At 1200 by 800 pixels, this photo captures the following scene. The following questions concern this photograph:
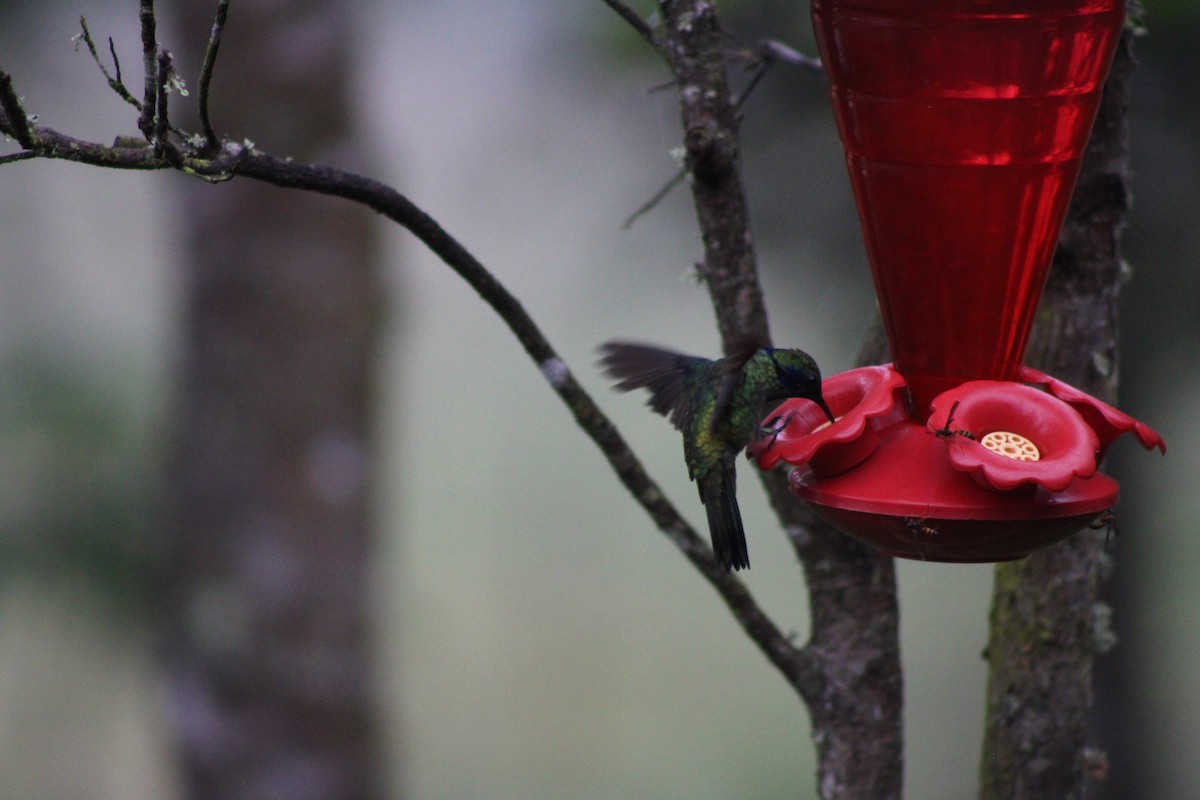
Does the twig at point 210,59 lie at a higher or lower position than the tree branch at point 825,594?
higher

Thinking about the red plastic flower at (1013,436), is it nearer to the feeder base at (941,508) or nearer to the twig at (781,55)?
the feeder base at (941,508)

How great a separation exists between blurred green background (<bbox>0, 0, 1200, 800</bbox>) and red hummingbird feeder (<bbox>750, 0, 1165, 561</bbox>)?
3147mm

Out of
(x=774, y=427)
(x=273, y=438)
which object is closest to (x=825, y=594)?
(x=774, y=427)

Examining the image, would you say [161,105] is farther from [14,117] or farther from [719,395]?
[719,395]

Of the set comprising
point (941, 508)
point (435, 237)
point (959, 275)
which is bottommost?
point (941, 508)

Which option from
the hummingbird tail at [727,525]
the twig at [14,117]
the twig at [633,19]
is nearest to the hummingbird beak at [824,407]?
the hummingbird tail at [727,525]

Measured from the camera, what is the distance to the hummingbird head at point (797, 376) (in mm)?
1814

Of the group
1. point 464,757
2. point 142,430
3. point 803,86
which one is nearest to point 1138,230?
point 803,86

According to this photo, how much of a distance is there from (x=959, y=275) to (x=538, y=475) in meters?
6.82

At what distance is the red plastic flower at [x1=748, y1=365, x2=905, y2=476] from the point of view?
5.10ft

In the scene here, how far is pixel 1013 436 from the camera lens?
1.58 metres

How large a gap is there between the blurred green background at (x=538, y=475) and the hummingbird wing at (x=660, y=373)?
265cm

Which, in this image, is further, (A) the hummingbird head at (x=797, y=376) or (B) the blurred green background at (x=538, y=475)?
(B) the blurred green background at (x=538, y=475)

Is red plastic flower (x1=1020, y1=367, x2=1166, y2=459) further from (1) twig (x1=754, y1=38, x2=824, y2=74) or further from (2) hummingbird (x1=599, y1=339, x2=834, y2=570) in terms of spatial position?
(1) twig (x1=754, y1=38, x2=824, y2=74)
